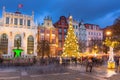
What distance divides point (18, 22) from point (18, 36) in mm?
4036

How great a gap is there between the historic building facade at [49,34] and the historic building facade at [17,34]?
313 centimetres

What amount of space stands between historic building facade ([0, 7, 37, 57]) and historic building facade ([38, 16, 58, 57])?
3127mm

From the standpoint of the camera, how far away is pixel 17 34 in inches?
2110

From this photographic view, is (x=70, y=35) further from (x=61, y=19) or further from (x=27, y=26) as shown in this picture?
(x=61, y=19)

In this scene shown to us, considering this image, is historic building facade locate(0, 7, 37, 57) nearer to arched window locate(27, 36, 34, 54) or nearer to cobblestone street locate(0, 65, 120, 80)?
arched window locate(27, 36, 34, 54)

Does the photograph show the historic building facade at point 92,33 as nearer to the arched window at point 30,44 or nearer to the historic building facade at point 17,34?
the arched window at point 30,44

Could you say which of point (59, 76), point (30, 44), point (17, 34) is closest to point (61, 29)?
point (30, 44)

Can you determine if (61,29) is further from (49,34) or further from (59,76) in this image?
(59,76)

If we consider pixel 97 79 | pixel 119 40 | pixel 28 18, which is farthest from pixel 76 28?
pixel 97 79

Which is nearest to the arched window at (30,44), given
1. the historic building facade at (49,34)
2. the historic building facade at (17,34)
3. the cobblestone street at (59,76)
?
the historic building facade at (17,34)

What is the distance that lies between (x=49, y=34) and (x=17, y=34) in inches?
419

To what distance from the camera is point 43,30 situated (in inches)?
2304

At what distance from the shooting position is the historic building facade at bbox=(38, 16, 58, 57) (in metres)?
58.0

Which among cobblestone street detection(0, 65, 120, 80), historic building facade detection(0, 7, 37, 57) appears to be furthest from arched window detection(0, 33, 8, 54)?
cobblestone street detection(0, 65, 120, 80)
